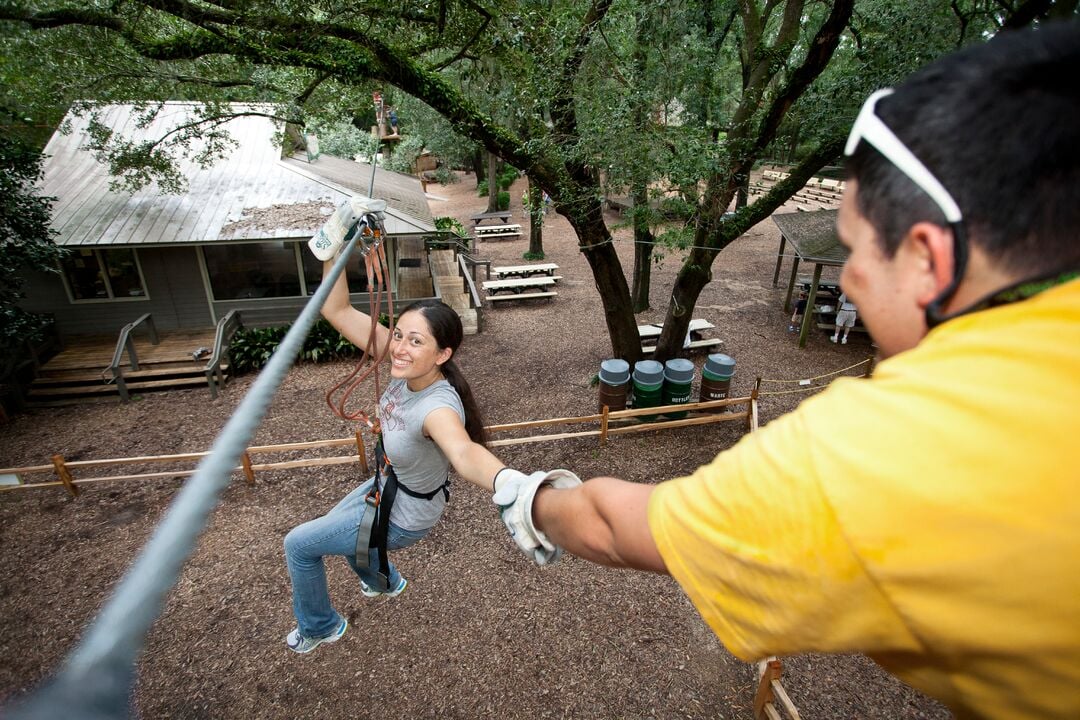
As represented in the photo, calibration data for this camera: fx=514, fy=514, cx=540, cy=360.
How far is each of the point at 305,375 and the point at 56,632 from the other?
22.2 feet

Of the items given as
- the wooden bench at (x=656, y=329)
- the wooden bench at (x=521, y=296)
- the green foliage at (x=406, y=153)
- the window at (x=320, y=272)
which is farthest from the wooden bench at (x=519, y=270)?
the green foliage at (x=406, y=153)

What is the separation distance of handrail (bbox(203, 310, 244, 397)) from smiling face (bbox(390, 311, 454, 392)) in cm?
993

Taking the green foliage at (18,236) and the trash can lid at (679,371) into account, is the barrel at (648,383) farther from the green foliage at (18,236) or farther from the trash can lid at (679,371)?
the green foliage at (18,236)

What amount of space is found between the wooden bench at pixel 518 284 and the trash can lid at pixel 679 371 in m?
7.85

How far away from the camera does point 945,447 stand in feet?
2.16

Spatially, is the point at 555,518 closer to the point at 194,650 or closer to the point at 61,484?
the point at 194,650

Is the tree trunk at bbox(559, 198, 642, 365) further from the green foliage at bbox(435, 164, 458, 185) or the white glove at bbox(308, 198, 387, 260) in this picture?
the green foliage at bbox(435, 164, 458, 185)

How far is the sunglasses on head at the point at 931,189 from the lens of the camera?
2.53 feet

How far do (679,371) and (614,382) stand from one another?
1136 millimetres

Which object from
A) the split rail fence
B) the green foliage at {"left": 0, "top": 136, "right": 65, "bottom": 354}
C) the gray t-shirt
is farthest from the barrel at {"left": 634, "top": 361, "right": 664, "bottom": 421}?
the green foliage at {"left": 0, "top": 136, "right": 65, "bottom": 354}

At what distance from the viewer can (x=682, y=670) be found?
5062 millimetres

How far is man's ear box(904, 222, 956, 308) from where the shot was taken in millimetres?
791

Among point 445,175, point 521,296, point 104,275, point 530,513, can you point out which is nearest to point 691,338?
point 521,296

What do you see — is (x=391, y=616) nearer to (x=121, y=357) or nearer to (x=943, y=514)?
(x=943, y=514)
